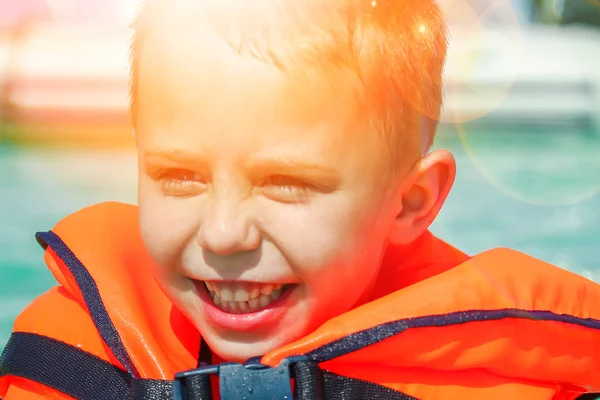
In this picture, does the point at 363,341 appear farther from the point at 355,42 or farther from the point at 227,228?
the point at 355,42

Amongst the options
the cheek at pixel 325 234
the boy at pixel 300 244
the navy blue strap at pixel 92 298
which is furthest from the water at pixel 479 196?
the cheek at pixel 325 234

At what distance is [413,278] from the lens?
→ 1288 millimetres

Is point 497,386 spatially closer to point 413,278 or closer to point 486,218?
point 413,278

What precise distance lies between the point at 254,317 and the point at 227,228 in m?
0.15

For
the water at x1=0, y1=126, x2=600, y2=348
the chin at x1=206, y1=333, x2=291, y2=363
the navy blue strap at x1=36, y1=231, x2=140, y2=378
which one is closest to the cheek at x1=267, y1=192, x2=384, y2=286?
the chin at x1=206, y1=333, x2=291, y2=363

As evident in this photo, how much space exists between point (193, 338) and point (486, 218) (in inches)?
43.6

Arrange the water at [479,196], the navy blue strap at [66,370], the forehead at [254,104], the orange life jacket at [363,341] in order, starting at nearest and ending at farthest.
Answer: the forehead at [254,104] → the orange life jacket at [363,341] → the navy blue strap at [66,370] → the water at [479,196]

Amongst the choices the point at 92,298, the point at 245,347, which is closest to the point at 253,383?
the point at 245,347

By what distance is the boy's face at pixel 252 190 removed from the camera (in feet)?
3.13

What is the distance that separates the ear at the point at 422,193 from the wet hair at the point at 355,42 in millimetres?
33

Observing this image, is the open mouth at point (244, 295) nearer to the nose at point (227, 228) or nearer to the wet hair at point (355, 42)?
the nose at point (227, 228)

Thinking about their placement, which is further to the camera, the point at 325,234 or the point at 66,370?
the point at 66,370

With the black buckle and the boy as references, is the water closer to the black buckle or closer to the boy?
the boy

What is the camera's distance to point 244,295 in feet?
3.40
